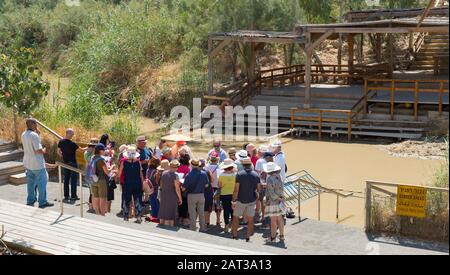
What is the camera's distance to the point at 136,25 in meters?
31.0

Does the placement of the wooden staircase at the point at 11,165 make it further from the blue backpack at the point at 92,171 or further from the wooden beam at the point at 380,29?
the wooden beam at the point at 380,29

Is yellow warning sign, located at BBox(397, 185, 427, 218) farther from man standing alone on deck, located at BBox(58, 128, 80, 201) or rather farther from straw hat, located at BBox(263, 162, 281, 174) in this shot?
man standing alone on deck, located at BBox(58, 128, 80, 201)

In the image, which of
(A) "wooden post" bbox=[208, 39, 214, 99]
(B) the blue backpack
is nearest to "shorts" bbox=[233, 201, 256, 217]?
(B) the blue backpack

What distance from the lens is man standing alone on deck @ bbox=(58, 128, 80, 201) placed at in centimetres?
1251

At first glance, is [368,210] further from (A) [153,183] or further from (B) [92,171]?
(B) [92,171]

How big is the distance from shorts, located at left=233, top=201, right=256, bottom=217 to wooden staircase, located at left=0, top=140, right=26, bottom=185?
4.90 m

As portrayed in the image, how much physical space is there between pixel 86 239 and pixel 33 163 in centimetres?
293

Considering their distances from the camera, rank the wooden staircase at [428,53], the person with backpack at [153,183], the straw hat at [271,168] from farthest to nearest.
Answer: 1. the wooden staircase at [428,53]
2. the person with backpack at [153,183]
3. the straw hat at [271,168]

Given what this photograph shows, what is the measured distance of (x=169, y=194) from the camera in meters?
11.0

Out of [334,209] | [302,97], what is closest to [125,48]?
[302,97]

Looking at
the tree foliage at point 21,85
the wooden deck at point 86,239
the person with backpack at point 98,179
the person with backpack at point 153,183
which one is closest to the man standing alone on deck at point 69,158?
the person with backpack at point 98,179

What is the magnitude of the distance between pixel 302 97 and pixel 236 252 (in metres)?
16.6

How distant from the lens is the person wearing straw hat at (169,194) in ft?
35.3

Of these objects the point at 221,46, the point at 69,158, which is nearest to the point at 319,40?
the point at 221,46
